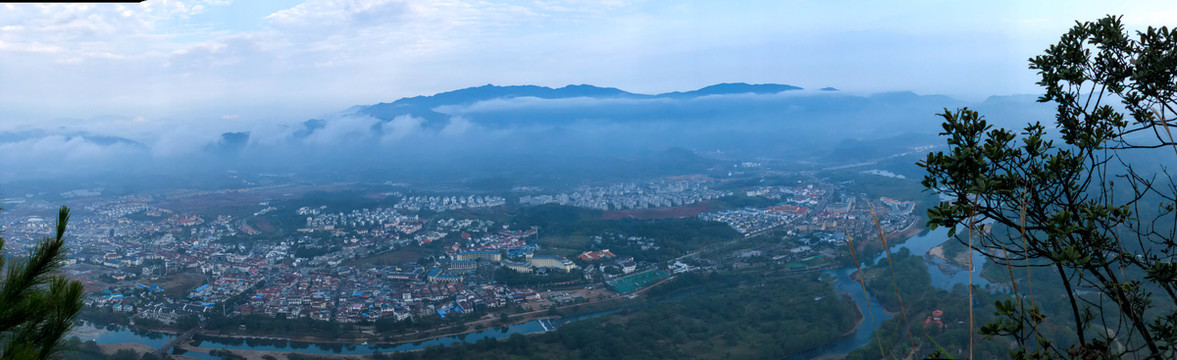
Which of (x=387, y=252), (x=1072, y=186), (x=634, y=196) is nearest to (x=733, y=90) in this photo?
(x=634, y=196)

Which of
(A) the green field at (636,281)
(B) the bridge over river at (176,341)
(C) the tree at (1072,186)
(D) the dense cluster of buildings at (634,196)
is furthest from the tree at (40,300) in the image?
(D) the dense cluster of buildings at (634,196)

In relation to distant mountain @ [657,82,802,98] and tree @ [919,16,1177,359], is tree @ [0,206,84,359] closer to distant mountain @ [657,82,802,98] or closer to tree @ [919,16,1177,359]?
tree @ [919,16,1177,359]

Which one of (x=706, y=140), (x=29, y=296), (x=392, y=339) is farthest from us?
(x=706, y=140)

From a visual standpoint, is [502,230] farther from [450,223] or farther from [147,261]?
[147,261]

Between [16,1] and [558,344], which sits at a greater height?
[16,1]

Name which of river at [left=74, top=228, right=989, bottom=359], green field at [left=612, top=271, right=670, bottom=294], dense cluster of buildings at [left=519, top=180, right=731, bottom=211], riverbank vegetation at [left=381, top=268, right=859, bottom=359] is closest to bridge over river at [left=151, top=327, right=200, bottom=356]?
river at [left=74, top=228, right=989, bottom=359]

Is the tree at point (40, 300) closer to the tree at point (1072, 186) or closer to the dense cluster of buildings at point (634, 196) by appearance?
the tree at point (1072, 186)

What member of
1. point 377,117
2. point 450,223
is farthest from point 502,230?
point 377,117

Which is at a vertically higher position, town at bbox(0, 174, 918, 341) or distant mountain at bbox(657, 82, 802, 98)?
distant mountain at bbox(657, 82, 802, 98)
